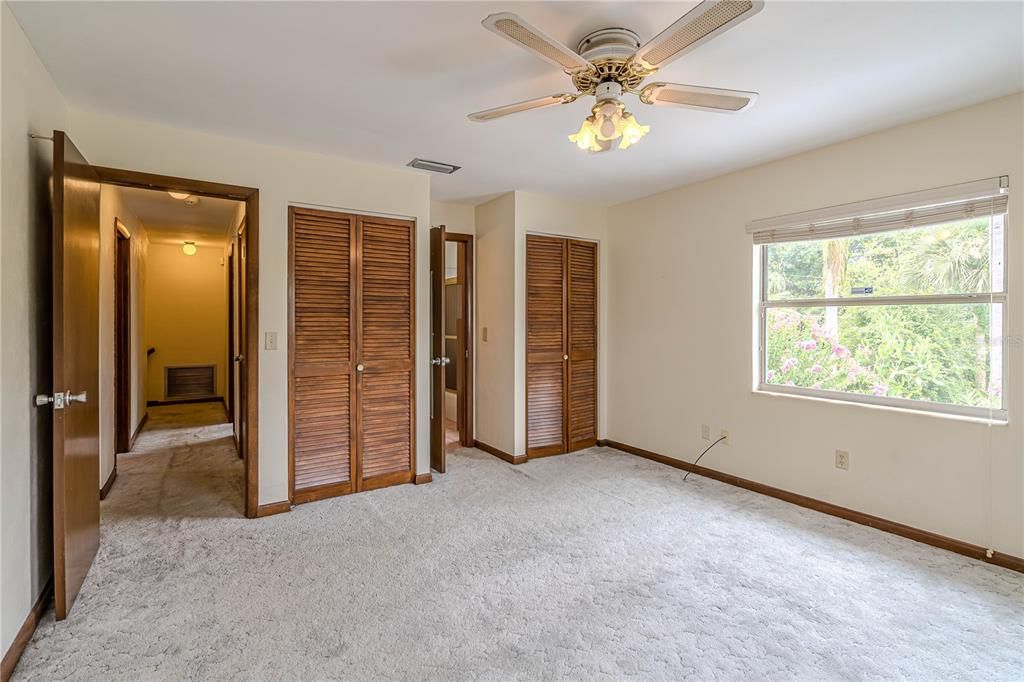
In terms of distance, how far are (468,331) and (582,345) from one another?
114 cm

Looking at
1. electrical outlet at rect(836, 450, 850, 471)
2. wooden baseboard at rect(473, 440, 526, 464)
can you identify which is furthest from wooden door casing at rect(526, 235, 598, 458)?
electrical outlet at rect(836, 450, 850, 471)

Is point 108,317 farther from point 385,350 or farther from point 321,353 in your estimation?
point 385,350

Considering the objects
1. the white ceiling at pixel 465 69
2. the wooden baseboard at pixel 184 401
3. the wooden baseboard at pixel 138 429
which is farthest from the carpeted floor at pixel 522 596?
the wooden baseboard at pixel 184 401

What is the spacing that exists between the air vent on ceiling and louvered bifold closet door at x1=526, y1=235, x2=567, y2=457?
103 cm

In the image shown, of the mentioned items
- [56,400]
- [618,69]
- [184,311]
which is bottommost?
[56,400]

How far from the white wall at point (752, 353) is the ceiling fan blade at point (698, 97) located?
155cm

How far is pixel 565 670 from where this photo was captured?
1743mm

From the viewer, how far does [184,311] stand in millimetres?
7203

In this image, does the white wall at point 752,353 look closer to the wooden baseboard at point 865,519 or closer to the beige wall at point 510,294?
the wooden baseboard at point 865,519

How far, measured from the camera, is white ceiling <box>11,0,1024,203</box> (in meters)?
1.83

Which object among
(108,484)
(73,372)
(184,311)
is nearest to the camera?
(73,372)

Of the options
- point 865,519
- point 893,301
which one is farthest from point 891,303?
point 865,519

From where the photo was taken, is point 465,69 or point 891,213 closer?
point 465,69

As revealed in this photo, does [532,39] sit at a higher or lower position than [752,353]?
higher
